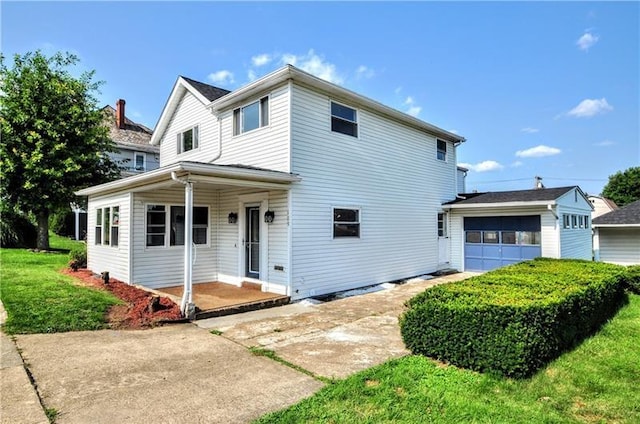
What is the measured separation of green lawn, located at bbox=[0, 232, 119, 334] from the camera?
6156mm

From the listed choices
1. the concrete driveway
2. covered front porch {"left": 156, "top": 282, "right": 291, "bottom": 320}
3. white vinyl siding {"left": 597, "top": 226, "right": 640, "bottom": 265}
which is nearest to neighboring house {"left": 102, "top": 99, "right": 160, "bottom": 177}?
covered front porch {"left": 156, "top": 282, "right": 291, "bottom": 320}

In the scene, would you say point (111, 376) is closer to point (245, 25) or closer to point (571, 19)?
point (245, 25)

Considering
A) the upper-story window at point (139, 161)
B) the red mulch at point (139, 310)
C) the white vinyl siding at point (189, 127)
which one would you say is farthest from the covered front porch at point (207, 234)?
the upper-story window at point (139, 161)

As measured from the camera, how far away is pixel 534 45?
12.3 metres

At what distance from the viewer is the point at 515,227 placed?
13.3 meters

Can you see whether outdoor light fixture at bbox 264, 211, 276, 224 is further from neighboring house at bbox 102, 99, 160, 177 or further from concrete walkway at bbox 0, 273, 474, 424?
neighboring house at bbox 102, 99, 160, 177

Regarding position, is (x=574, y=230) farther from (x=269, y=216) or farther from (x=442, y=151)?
(x=269, y=216)

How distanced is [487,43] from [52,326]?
47.1 ft

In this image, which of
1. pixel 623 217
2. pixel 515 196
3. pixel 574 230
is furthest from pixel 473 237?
pixel 623 217

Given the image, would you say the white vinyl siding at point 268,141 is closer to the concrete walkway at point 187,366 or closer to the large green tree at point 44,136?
the concrete walkway at point 187,366

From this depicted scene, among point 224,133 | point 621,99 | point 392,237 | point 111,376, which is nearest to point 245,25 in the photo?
point 224,133

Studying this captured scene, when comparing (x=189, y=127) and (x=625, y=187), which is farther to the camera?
(x=625, y=187)

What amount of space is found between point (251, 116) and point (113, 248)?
18.2 feet

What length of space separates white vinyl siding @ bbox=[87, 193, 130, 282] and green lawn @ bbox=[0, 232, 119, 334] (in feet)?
3.32
